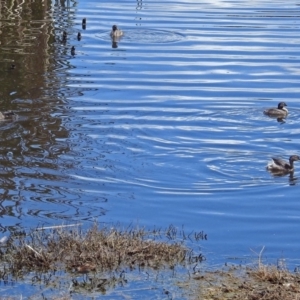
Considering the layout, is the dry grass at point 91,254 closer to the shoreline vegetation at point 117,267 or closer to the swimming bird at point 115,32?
the shoreline vegetation at point 117,267

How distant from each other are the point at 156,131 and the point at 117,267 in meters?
6.62

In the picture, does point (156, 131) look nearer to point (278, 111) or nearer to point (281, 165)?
point (278, 111)

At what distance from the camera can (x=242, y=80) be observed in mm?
19406

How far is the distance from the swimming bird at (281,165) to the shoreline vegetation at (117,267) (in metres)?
3.53

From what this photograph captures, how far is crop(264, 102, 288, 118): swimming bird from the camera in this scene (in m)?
15.8

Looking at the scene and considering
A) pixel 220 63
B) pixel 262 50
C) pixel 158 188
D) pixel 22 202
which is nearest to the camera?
pixel 22 202

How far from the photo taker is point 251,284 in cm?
807

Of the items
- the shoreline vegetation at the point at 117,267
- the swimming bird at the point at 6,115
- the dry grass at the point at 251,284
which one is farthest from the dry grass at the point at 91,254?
the swimming bird at the point at 6,115

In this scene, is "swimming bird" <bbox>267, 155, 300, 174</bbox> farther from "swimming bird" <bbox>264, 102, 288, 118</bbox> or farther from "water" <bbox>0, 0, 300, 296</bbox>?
"swimming bird" <bbox>264, 102, 288, 118</bbox>

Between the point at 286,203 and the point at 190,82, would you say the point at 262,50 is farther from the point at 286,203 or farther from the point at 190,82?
the point at 286,203

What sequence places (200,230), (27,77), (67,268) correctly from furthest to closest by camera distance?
(27,77) → (200,230) → (67,268)

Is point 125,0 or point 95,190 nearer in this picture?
point 95,190

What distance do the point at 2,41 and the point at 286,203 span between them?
46.7 ft

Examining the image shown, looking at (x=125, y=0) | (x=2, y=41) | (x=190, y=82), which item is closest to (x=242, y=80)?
(x=190, y=82)
